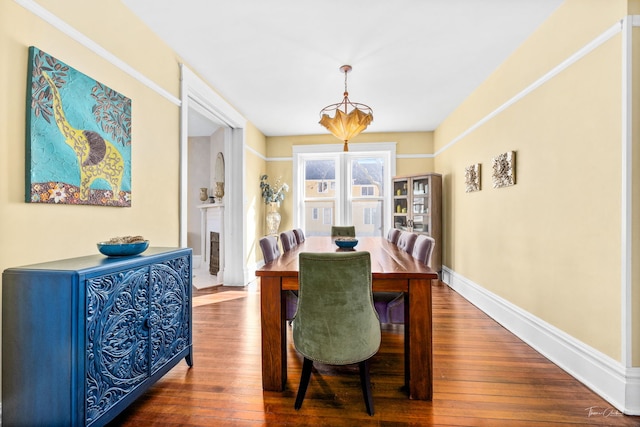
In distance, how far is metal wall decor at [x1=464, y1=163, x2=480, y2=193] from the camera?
3547mm

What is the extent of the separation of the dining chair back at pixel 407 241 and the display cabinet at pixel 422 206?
171 cm

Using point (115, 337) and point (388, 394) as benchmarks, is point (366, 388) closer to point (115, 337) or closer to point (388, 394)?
point (388, 394)

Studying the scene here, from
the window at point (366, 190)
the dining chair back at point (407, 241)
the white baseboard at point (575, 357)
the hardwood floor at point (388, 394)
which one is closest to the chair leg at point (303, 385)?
the hardwood floor at point (388, 394)

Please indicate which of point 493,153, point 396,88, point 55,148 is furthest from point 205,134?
point 493,153

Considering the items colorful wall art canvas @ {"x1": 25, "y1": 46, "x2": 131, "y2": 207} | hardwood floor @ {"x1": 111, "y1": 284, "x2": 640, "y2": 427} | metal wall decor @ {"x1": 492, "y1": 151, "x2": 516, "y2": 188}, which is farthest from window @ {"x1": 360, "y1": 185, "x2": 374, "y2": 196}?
colorful wall art canvas @ {"x1": 25, "y1": 46, "x2": 131, "y2": 207}

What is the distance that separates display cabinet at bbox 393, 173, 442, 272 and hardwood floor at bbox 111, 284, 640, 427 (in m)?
2.22

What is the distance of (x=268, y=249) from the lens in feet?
7.82

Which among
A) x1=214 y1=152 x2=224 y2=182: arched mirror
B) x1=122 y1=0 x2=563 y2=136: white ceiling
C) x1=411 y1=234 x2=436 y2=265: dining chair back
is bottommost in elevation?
x1=411 y1=234 x2=436 y2=265: dining chair back

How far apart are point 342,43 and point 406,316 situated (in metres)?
2.33

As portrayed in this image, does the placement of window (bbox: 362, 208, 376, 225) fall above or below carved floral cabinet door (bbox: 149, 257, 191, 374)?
above

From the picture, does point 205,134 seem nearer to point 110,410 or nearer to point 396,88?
point 396,88

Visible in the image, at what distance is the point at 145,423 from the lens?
5.28 feet

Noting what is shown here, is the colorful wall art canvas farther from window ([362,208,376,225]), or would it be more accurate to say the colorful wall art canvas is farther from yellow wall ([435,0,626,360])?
window ([362,208,376,225])

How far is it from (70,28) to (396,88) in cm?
311
